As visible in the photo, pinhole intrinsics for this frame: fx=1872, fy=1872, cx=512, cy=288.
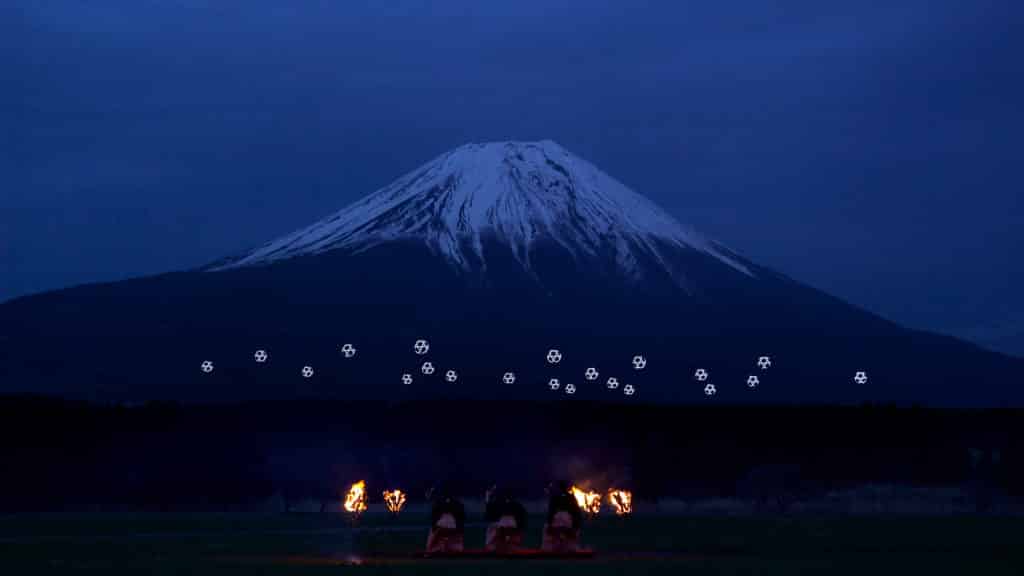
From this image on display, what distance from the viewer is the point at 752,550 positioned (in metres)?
62.8

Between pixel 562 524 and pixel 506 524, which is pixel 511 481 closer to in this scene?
pixel 506 524

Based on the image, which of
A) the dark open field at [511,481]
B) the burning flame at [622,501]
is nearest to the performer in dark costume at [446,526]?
the dark open field at [511,481]

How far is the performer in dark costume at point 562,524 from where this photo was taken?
5834 centimetres

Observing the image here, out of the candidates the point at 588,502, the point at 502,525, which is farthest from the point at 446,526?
the point at 588,502

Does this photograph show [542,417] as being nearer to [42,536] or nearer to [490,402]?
[490,402]

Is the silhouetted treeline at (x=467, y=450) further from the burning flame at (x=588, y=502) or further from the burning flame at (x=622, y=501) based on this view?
the burning flame at (x=588, y=502)

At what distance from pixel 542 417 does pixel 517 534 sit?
11711 centimetres

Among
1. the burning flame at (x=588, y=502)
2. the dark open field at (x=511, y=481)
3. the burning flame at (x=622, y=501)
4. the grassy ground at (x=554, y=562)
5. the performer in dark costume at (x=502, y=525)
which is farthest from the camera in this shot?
the burning flame at (x=622, y=501)

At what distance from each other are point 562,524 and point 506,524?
186 centimetres

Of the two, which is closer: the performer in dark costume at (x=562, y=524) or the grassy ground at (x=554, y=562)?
the grassy ground at (x=554, y=562)

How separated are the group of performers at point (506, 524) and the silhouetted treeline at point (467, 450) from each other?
2144 inches

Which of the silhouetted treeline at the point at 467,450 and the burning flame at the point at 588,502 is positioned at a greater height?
the silhouetted treeline at the point at 467,450

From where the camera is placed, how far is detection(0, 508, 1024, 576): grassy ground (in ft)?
172

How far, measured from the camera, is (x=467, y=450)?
15738 cm
